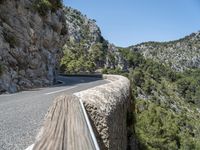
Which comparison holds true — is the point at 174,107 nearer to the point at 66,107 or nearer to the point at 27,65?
the point at 27,65

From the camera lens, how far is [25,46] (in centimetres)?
2994

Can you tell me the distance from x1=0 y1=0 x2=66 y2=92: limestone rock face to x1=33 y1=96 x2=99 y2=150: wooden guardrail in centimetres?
1850

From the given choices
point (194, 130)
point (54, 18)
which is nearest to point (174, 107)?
point (194, 130)

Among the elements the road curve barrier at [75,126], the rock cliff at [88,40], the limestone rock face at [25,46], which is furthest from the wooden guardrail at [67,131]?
the rock cliff at [88,40]

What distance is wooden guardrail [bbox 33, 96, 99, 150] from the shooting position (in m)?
3.41

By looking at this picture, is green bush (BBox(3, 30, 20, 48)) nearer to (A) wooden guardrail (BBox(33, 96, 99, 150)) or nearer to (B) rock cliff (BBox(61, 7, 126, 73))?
(A) wooden guardrail (BBox(33, 96, 99, 150))

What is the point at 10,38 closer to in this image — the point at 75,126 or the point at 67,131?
the point at 75,126

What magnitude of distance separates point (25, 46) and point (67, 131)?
26540 mm

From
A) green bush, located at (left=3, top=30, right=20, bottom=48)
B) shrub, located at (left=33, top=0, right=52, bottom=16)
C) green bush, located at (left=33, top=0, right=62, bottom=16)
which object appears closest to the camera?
green bush, located at (left=3, top=30, right=20, bottom=48)

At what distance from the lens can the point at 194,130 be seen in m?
114

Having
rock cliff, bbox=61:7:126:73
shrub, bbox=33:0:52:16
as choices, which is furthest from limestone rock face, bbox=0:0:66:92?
rock cliff, bbox=61:7:126:73

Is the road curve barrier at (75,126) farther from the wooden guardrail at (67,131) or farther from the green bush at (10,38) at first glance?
the green bush at (10,38)

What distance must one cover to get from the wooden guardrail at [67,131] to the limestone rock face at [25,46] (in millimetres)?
18500

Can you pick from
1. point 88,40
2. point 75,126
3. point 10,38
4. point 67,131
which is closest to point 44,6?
point 10,38
